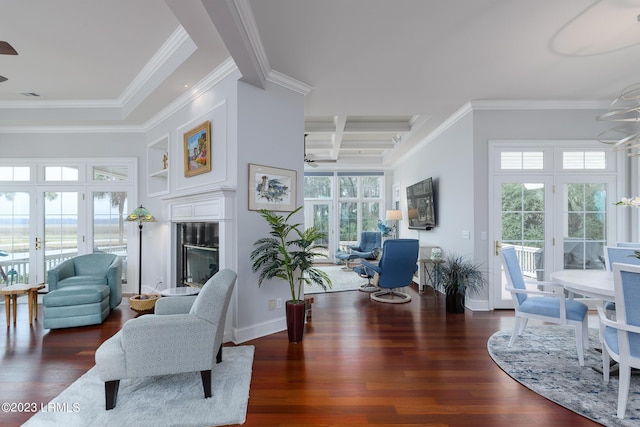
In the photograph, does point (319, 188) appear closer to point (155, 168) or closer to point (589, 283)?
point (155, 168)

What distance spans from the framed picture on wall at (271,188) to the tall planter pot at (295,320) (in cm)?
113

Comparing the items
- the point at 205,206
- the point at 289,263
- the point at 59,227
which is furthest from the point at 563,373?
the point at 59,227

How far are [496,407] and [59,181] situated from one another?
22.5 feet

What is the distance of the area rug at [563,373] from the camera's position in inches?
86.0

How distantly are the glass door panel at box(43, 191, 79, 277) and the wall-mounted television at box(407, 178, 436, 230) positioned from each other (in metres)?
6.45

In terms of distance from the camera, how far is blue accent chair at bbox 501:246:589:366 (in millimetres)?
2836

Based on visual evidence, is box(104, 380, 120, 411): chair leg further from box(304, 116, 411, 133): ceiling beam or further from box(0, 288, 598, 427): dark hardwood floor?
box(304, 116, 411, 133): ceiling beam

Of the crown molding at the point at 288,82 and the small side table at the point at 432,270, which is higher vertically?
the crown molding at the point at 288,82

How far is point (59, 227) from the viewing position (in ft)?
17.7

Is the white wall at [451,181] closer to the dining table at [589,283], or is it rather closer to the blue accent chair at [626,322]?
the dining table at [589,283]

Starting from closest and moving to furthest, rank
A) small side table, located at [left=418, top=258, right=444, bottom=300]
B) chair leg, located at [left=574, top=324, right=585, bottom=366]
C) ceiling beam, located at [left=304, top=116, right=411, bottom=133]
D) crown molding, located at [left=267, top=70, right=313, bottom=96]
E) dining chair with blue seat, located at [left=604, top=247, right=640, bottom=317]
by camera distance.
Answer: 1. chair leg, located at [left=574, top=324, right=585, bottom=366]
2. dining chair with blue seat, located at [left=604, top=247, right=640, bottom=317]
3. crown molding, located at [left=267, top=70, right=313, bottom=96]
4. small side table, located at [left=418, top=258, right=444, bottom=300]
5. ceiling beam, located at [left=304, top=116, right=411, bottom=133]

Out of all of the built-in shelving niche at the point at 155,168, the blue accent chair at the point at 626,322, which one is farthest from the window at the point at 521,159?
the built-in shelving niche at the point at 155,168

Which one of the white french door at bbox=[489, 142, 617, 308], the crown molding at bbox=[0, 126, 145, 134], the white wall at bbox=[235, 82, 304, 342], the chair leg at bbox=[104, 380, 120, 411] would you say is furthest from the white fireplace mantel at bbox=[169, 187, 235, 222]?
the white french door at bbox=[489, 142, 617, 308]

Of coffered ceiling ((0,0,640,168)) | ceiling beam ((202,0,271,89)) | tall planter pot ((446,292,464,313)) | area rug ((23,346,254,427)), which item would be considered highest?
coffered ceiling ((0,0,640,168))
